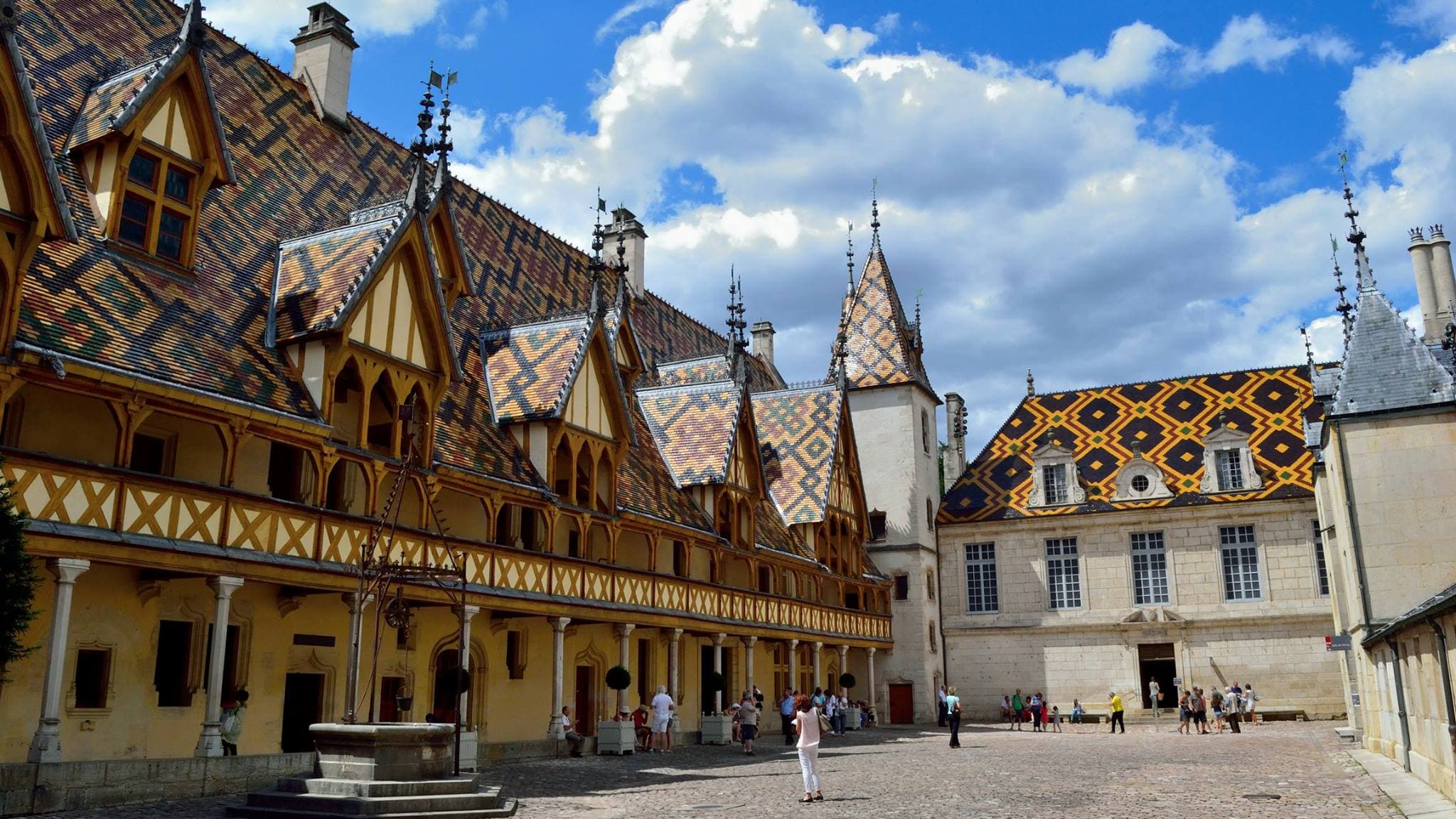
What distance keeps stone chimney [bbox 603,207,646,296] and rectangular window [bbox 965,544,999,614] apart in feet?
50.7

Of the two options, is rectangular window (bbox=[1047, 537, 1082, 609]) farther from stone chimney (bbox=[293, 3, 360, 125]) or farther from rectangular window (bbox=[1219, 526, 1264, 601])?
stone chimney (bbox=[293, 3, 360, 125])

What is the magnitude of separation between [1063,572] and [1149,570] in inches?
111

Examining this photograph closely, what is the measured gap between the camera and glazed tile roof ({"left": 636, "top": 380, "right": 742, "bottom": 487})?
2794 centimetres

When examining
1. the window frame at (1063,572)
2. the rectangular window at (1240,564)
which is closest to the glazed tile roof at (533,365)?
the window frame at (1063,572)

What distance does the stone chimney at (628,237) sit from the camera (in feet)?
118

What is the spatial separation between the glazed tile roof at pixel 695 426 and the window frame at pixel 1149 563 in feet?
55.2

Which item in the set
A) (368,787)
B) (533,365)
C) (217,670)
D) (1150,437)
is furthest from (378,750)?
(1150,437)

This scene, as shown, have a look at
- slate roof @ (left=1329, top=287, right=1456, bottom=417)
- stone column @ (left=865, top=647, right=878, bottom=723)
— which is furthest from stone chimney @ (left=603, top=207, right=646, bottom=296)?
slate roof @ (left=1329, top=287, right=1456, bottom=417)

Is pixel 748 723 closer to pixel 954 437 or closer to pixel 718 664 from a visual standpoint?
pixel 718 664

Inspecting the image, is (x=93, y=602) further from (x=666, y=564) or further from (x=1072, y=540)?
(x=1072, y=540)

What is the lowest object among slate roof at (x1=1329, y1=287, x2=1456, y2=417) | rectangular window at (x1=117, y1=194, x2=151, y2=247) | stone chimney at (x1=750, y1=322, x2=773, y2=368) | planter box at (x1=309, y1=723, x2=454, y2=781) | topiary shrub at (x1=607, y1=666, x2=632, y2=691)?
planter box at (x1=309, y1=723, x2=454, y2=781)

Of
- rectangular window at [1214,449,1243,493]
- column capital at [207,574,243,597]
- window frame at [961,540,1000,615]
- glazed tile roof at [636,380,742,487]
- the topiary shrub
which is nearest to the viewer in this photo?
column capital at [207,574,243,597]

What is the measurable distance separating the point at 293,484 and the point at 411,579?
157 inches

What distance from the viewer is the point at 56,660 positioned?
1223cm
